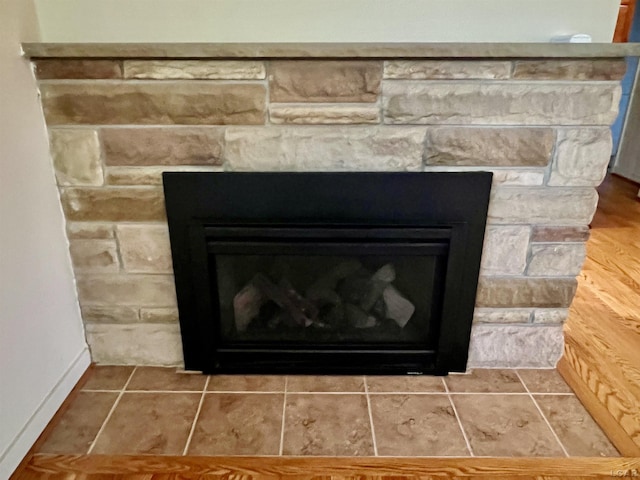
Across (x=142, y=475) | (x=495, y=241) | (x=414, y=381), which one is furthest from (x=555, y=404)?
(x=142, y=475)

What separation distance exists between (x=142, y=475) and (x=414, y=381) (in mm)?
886

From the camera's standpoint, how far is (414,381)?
169 cm

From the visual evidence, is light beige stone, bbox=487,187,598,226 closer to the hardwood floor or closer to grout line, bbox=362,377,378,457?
the hardwood floor

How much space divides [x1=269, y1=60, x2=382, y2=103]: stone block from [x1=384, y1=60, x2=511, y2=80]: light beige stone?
2.0 inches

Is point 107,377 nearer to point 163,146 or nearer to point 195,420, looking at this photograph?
point 195,420

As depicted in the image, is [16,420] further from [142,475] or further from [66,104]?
[66,104]

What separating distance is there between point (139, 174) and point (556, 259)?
1339 millimetres

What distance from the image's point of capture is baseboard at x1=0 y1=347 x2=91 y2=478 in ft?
4.25

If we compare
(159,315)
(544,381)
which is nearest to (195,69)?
(159,315)

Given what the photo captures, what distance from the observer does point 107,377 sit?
169cm

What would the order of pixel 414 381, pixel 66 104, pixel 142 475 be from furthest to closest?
pixel 414 381
pixel 66 104
pixel 142 475

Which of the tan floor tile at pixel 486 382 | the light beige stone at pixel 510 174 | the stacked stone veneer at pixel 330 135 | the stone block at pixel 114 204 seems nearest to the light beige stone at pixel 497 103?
the stacked stone veneer at pixel 330 135

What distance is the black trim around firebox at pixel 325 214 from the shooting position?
1.47 meters

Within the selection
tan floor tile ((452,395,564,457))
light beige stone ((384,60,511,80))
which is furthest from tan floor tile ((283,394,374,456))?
light beige stone ((384,60,511,80))
